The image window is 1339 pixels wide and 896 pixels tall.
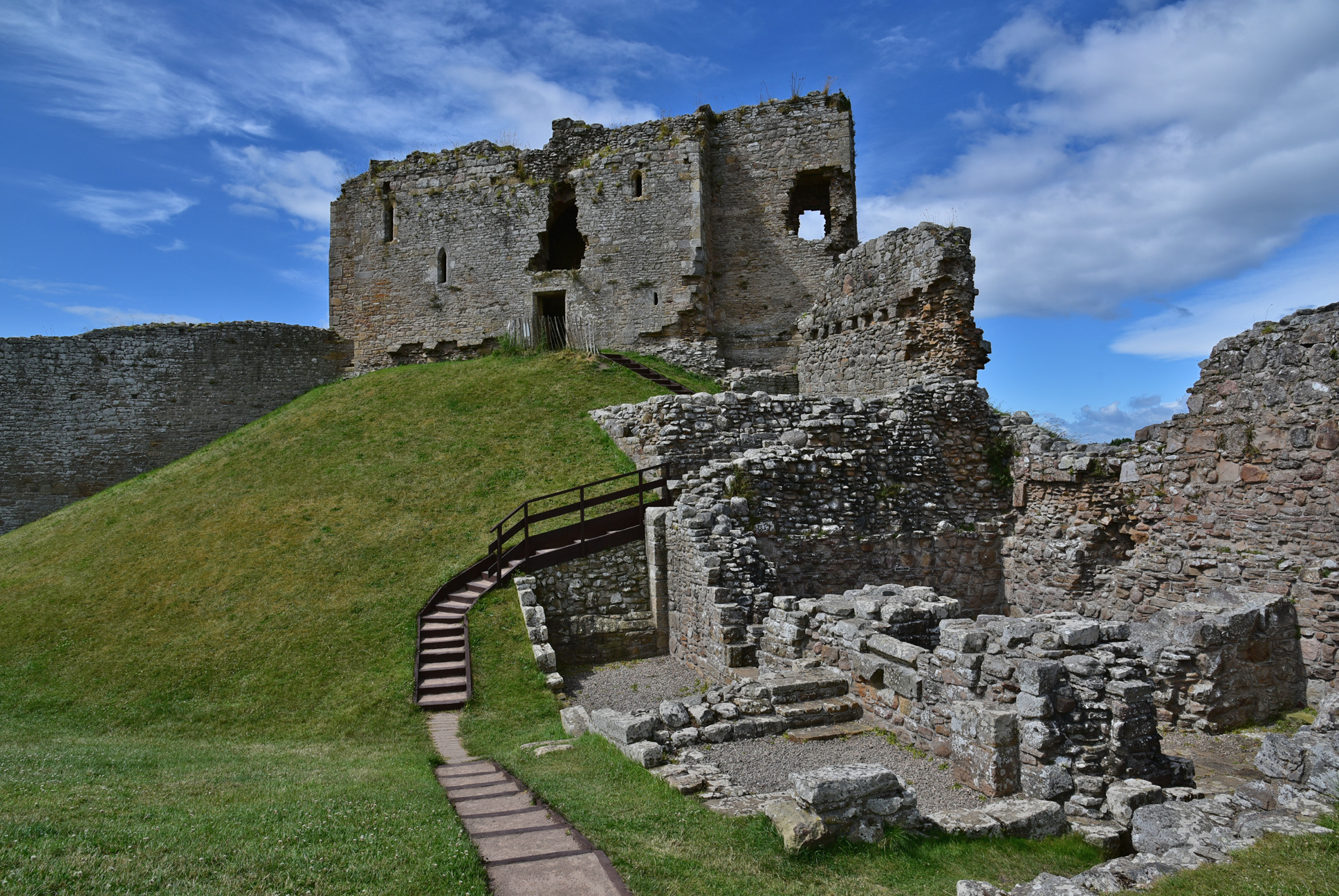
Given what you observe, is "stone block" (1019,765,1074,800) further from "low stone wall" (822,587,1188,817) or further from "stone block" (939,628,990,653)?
"stone block" (939,628,990,653)

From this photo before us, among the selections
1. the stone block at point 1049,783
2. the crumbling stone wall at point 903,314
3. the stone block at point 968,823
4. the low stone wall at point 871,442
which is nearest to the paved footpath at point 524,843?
the stone block at point 968,823

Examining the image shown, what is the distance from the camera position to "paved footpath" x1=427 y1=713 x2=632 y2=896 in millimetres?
5559

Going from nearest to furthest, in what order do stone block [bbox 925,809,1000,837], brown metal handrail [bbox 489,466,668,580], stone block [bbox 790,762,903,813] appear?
stone block [bbox 790,762,903,813], stone block [bbox 925,809,1000,837], brown metal handrail [bbox 489,466,668,580]

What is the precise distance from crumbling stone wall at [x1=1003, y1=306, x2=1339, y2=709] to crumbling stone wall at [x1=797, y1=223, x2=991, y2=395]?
3.47 meters

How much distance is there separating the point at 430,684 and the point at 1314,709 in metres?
12.6

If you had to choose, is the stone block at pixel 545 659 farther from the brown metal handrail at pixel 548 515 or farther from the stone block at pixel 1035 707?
the stone block at pixel 1035 707

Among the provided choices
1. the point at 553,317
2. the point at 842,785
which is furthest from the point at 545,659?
the point at 553,317

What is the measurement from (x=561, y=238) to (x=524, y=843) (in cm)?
2822

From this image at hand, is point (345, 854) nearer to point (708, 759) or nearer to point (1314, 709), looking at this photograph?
point (708, 759)

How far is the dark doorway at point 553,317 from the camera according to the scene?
28109 mm

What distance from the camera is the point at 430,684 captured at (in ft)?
38.5

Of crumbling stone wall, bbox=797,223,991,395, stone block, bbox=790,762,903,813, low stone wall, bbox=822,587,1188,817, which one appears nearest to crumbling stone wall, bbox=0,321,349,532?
crumbling stone wall, bbox=797,223,991,395

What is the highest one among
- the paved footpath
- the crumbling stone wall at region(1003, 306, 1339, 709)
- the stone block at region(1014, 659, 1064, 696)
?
the crumbling stone wall at region(1003, 306, 1339, 709)

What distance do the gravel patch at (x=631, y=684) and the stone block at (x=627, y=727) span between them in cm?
176
